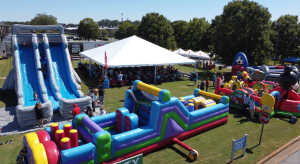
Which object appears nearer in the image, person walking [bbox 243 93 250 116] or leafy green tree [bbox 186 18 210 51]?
person walking [bbox 243 93 250 116]

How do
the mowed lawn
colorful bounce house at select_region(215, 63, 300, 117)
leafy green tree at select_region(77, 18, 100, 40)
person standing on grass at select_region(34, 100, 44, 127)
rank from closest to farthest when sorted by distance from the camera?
the mowed lawn
person standing on grass at select_region(34, 100, 44, 127)
colorful bounce house at select_region(215, 63, 300, 117)
leafy green tree at select_region(77, 18, 100, 40)

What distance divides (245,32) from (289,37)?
38.2 feet

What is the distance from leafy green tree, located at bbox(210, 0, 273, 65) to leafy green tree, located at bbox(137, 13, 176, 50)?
Answer: 40.0 ft

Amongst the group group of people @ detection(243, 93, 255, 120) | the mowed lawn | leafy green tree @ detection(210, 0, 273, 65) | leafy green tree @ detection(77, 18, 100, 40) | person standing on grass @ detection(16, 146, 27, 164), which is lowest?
the mowed lawn

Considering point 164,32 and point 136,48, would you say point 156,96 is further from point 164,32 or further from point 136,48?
point 164,32

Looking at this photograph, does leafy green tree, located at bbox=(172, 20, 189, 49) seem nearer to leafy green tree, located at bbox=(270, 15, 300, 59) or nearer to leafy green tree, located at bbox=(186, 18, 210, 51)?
leafy green tree, located at bbox=(186, 18, 210, 51)

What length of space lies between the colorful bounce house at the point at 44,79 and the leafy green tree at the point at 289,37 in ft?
93.9

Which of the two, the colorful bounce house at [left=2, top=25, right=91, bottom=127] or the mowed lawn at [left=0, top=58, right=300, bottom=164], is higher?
the colorful bounce house at [left=2, top=25, right=91, bottom=127]

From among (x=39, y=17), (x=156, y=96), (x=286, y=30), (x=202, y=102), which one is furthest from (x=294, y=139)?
(x=39, y=17)

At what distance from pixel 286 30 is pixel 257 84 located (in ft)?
75.3

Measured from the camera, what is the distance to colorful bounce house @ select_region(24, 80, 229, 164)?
18.8 feet

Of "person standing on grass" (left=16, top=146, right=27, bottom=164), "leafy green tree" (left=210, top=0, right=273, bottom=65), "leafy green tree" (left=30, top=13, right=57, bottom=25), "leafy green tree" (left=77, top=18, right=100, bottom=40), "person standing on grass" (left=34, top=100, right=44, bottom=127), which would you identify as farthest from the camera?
"leafy green tree" (left=30, top=13, right=57, bottom=25)

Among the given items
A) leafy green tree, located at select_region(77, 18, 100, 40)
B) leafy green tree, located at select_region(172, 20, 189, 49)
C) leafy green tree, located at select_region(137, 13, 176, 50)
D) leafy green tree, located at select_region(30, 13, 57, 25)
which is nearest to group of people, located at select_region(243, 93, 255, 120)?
leafy green tree, located at select_region(137, 13, 176, 50)

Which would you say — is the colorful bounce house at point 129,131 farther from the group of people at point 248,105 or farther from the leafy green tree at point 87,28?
the leafy green tree at point 87,28
